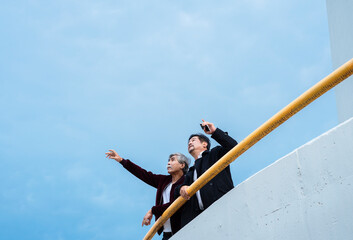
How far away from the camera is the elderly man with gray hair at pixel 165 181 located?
4500mm

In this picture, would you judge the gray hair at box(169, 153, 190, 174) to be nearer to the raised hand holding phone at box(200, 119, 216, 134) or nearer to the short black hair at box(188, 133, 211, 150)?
the short black hair at box(188, 133, 211, 150)

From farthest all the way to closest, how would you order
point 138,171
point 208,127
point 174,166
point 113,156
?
1. point 113,156
2. point 138,171
3. point 174,166
4. point 208,127

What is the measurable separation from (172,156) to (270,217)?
6.87 feet

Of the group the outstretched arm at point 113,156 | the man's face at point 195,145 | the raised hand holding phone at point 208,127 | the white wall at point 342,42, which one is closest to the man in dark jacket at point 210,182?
the raised hand holding phone at point 208,127

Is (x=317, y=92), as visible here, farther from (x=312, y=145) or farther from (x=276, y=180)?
(x=276, y=180)

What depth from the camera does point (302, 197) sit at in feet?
9.50

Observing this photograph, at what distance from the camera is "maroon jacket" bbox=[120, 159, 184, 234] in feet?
14.7

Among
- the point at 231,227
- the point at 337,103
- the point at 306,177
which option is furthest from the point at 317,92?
the point at 337,103

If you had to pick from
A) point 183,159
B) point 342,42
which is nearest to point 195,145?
point 183,159

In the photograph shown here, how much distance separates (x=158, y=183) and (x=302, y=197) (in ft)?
8.41

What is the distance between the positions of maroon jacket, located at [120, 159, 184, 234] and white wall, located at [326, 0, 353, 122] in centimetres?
209

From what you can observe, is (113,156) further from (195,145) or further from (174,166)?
(195,145)

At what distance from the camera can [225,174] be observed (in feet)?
12.9

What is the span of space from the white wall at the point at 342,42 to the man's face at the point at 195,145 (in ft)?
5.45
